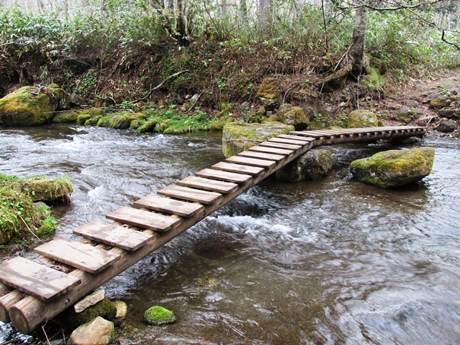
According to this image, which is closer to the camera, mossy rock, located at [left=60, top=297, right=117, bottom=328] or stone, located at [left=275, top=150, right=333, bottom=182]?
mossy rock, located at [left=60, top=297, right=117, bottom=328]

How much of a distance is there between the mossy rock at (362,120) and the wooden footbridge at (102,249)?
531cm

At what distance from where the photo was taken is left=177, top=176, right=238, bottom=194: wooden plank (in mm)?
4219

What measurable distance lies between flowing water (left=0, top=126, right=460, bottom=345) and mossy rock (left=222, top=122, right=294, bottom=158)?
2.45ft

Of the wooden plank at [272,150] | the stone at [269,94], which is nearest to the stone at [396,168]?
the wooden plank at [272,150]

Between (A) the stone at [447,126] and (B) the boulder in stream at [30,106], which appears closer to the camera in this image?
(A) the stone at [447,126]

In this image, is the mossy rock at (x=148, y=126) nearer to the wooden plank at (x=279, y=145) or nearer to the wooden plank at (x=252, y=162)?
the wooden plank at (x=279, y=145)

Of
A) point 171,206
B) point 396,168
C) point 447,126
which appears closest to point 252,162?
point 171,206

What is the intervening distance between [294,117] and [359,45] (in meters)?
3.64

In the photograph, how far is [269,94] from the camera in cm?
1091

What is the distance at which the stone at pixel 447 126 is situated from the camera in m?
9.66

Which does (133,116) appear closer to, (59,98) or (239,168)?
(59,98)

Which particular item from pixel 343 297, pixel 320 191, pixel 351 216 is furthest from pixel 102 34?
pixel 343 297

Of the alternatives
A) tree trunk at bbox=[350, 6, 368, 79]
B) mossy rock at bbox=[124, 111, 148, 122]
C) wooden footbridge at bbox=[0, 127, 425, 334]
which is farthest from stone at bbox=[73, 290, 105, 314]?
tree trunk at bbox=[350, 6, 368, 79]

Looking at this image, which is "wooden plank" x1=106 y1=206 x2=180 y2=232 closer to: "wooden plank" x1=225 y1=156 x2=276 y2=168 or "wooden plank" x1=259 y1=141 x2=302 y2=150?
"wooden plank" x1=225 y1=156 x2=276 y2=168
